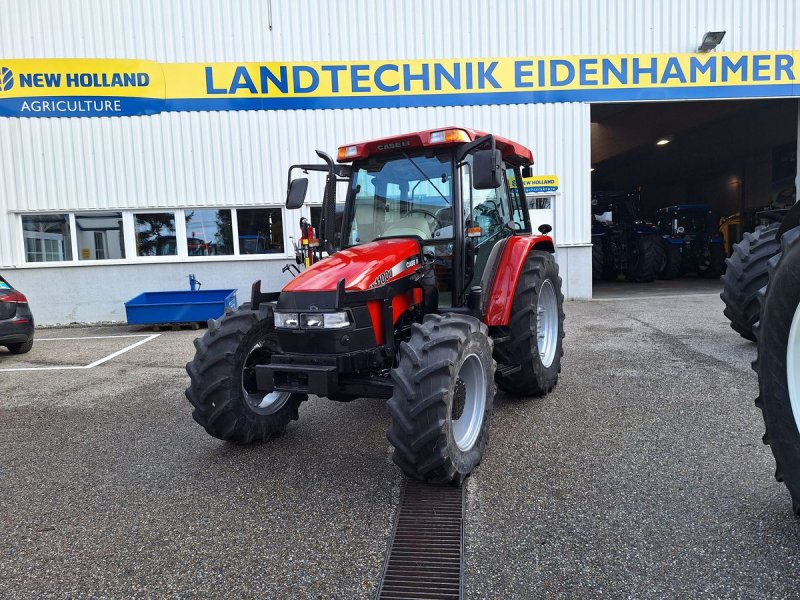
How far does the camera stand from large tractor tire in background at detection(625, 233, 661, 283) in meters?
16.6

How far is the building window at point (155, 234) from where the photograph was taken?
36.6 feet

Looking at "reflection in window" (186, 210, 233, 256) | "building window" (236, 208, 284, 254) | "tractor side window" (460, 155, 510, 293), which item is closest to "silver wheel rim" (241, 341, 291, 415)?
"tractor side window" (460, 155, 510, 293)

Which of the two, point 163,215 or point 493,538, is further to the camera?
point 163,215

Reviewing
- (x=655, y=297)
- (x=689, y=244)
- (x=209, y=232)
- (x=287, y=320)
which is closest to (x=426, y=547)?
(x=287, y=320)

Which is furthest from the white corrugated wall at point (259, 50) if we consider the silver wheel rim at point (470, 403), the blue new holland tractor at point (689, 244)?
the silver wheel rim at point (470, 403)

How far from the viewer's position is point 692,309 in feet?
33.4

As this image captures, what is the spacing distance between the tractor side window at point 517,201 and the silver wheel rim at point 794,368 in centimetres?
282

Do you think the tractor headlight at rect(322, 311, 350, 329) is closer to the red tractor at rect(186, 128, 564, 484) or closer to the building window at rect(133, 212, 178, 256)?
the red tractor at rect(186, 128, 564, 484)

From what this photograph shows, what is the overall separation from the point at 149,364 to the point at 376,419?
13.2ft

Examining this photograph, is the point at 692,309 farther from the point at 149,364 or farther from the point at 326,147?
the point at 149,364

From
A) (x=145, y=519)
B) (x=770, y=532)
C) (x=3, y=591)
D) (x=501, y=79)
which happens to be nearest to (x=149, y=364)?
(x=145, y=519)

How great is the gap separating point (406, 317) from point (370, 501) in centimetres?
130

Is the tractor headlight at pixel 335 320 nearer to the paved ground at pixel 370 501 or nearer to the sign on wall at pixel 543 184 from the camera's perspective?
the paved ground at pixel 370 501

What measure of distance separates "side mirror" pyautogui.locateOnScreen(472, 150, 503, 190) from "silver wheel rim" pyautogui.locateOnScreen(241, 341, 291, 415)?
188 centimetres
